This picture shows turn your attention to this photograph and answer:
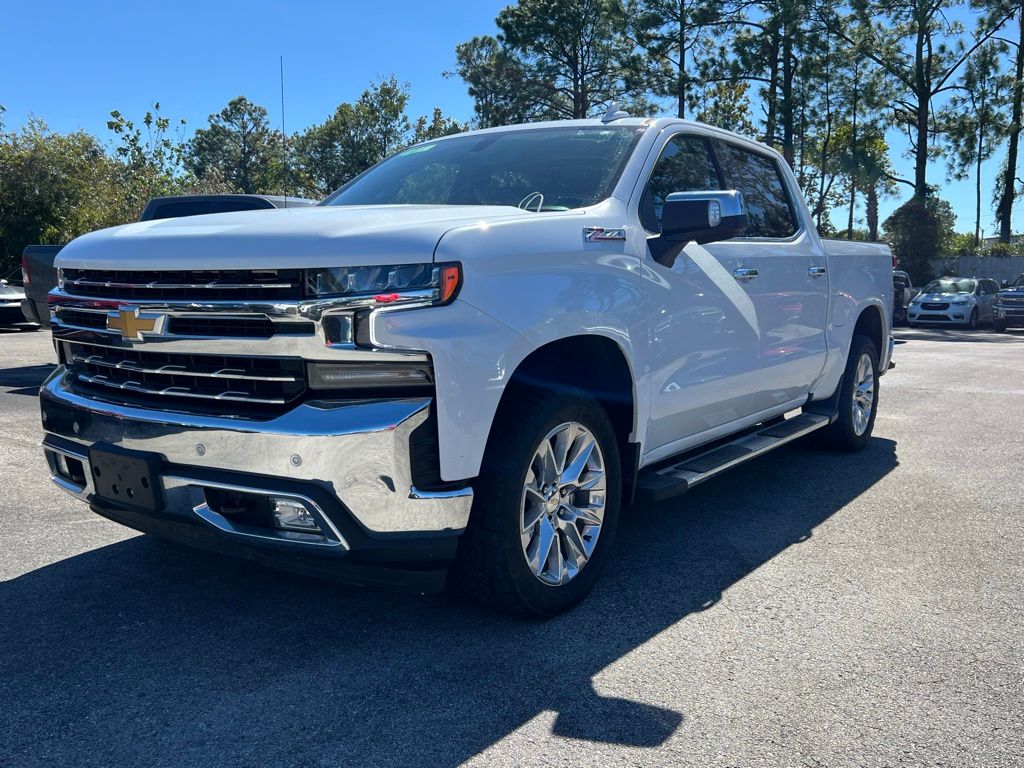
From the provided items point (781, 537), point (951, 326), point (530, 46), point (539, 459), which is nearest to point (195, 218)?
point (539, 459)

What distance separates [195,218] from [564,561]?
1.96 m

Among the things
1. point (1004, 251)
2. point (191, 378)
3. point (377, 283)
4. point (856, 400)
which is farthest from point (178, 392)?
point (1004, 251)

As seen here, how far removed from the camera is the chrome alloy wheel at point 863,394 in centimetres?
658

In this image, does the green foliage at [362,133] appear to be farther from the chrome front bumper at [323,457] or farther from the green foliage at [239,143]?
the chrome front bumper at [323,457]

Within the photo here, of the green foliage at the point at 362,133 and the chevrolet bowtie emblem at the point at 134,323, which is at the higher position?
the green foliage at the point at 362,133

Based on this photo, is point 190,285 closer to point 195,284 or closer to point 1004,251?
point 195,284

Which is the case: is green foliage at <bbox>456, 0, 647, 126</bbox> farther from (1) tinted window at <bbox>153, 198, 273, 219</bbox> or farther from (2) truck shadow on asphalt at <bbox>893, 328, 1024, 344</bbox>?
(1) tinted window at <bbox>153, 198, 273, 219</bbox>

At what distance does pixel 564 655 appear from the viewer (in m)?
3.25

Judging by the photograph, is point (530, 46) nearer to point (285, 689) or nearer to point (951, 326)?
point (951, 326)

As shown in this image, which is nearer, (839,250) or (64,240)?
(839,250)

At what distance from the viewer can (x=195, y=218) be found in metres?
3.62

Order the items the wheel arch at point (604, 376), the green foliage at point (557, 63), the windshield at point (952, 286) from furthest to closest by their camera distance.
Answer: the green foliage at point (557, 63) → the windshield at point (952, 286) → the wheel arch at point (604, 376)

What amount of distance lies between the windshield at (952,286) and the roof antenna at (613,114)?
24354 mm

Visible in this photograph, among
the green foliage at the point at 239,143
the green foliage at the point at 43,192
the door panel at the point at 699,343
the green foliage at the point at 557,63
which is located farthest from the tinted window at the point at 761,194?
the green foliage at the point at 239,143
